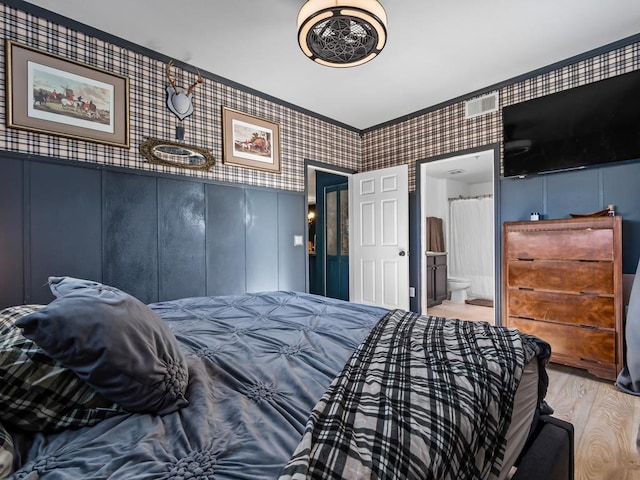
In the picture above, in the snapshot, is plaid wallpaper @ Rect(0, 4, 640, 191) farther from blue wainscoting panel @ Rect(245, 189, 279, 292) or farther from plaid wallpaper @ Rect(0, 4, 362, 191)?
blue wainscoting panel @ Rect(245, 189, 279, 292)

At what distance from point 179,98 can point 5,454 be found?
2.93 m

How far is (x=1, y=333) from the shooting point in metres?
0.84

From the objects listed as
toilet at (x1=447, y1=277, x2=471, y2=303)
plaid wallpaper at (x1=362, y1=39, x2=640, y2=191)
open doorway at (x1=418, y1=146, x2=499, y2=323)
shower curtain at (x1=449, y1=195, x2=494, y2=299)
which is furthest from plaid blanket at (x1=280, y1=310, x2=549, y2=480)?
shower curtain at (x1=449, y1=195, x2=494, y2=299)

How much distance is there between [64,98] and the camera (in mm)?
2297

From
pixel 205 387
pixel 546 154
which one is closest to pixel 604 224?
pixel 546 154

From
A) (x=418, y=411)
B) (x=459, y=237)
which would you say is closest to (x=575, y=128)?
(x=418, y=411)

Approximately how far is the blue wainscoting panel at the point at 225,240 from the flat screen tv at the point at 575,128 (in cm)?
280

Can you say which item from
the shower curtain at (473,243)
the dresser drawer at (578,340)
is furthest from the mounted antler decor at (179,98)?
the shower curtain at (473,243)

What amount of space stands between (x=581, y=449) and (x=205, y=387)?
1.97 m

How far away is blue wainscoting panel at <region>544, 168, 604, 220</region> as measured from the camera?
8.98 feet

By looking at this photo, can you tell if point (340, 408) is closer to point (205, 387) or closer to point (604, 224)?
point (205, 387)

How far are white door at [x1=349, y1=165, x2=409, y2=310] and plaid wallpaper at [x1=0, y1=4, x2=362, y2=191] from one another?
2.83ft

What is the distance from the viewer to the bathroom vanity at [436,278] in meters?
5.27

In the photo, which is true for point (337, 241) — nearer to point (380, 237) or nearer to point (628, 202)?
point (380, 237)
